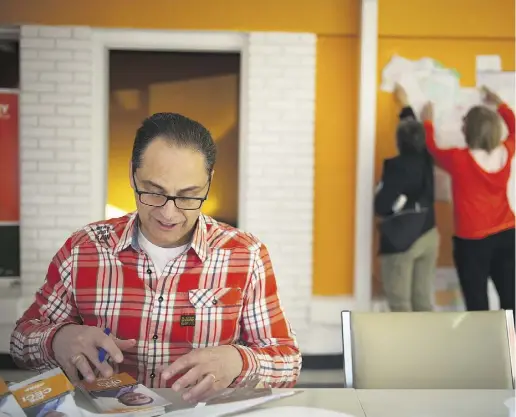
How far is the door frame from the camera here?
3441 millimetres

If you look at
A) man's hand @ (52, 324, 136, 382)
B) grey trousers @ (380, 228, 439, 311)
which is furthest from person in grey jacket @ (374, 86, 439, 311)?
man's hand @ (52, 324, 136, 382)

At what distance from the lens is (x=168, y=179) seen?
1.66m

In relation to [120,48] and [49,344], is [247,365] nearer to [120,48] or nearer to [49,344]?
[49,344]

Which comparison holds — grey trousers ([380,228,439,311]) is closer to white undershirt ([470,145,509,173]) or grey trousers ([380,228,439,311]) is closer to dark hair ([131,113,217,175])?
white undershirt ([470,145,509,173])

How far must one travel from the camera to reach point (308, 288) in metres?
3.58

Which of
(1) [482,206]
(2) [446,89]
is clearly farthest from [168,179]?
(2) [446,89]

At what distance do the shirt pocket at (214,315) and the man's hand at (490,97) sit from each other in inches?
99.7

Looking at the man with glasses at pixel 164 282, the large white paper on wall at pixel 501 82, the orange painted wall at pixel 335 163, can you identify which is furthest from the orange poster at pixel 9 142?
the large white paper on wall at pixel 501 82

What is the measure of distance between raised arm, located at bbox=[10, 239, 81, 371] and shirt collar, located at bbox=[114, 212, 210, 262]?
0.53ft

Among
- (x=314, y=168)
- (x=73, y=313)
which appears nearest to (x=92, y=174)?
(x=314, y=168)

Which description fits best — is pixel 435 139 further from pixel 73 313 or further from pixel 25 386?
pixel 25 386

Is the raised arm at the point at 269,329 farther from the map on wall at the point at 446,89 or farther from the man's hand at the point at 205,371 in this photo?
the map on wall at the point at 446,89

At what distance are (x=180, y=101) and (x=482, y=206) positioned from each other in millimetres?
1960

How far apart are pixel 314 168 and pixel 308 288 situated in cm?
75
